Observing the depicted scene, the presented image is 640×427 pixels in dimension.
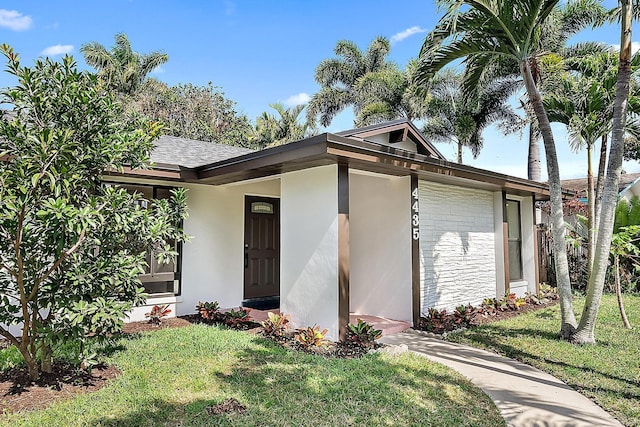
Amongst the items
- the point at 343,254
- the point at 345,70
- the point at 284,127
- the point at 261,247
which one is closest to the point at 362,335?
the point at 343,254

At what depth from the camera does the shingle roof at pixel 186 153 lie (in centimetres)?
777

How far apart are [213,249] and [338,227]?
3.58 meters

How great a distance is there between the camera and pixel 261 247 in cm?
923

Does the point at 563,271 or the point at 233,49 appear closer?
the point at 563,271

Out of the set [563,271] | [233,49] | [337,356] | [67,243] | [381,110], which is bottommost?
[337,356]

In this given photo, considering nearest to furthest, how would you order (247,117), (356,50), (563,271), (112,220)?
(112,220) < (563,271) < (356,50) < (247,117)

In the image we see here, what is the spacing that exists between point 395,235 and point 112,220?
4.82m

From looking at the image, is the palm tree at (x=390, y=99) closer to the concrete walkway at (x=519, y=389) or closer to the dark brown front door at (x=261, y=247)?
the dark brown front door at (x=261, y=247)

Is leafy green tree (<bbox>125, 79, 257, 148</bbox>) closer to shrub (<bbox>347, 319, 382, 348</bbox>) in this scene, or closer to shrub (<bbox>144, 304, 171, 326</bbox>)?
shrub (<bbox>144, 304, 171, 326</bbox>)

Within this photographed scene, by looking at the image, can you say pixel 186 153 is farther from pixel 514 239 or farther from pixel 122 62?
pixel 122 62

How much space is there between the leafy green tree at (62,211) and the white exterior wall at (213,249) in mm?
3257

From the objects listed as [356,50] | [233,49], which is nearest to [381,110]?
[356,50]

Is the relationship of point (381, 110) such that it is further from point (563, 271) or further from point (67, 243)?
point (67, 243)

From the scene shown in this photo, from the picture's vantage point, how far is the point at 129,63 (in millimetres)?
25969
